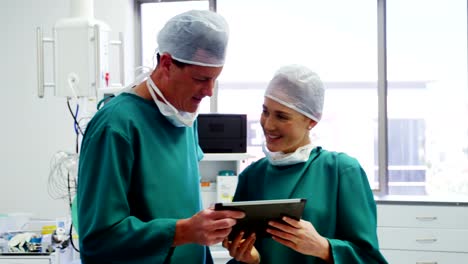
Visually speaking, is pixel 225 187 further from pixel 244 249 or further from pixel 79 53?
pixel 244 249

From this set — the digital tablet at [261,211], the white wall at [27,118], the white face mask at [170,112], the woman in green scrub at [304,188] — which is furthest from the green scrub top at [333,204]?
the white wall at [27,118]

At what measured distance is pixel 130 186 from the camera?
1.20 metres

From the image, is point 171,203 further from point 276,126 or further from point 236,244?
point 276,126

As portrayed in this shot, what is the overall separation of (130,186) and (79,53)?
1613 millimetres

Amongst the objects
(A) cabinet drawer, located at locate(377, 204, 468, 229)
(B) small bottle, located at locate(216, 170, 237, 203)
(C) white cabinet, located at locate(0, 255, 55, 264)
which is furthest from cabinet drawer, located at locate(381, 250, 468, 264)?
(C) white cabinet, located at locate(0, 255, 55, 264)

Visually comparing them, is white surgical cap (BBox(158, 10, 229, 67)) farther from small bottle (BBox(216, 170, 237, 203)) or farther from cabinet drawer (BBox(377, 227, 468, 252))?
cabinet drawer (BBox(377, 227, 468, 252))

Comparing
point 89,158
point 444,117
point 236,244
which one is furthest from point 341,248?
point 444,117

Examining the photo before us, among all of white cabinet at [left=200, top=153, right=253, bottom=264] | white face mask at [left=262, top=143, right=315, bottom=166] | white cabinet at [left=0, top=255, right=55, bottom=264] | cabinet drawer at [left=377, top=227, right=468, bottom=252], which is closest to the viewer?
white face mask at [left=262, top=143, right=315, bottom=166]

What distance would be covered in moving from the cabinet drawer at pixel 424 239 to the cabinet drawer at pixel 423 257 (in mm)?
29

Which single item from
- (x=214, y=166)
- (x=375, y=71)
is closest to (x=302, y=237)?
(x=214, y=166)

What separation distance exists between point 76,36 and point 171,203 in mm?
1641

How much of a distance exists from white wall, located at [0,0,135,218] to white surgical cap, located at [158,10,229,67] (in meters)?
2.90

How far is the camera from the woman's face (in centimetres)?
147

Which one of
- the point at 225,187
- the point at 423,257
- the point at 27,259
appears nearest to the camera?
the point at 27,259
